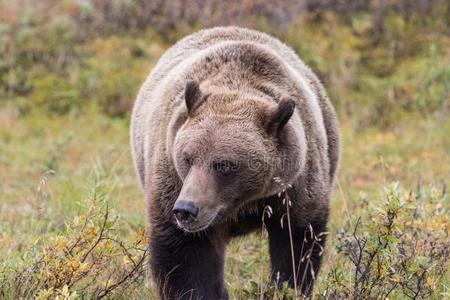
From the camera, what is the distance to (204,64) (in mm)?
5180

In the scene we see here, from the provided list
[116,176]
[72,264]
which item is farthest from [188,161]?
[116,176]

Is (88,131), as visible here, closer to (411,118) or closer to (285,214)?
(411,118)

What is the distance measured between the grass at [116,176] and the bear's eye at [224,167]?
0.80 m

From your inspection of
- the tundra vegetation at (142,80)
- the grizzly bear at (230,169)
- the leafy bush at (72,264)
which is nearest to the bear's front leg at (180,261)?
the grizzly bear at (230,169)

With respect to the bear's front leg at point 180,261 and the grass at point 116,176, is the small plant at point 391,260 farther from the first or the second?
the bear's front leg at point 180,261

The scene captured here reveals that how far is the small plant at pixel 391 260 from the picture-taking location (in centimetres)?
450

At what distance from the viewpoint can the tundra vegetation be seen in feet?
23.8

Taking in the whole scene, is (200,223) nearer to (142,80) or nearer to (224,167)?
(224,167)

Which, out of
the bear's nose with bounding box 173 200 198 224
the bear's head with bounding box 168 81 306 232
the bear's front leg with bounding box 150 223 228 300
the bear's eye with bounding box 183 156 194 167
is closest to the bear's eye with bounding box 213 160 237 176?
the bear's head with bounding box 168 81 306 232

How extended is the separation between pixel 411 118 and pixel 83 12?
5446 mm

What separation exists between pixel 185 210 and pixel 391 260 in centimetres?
141

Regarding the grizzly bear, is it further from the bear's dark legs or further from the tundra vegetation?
the tundra vegetation

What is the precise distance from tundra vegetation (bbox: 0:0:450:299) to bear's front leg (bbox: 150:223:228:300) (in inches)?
38.6

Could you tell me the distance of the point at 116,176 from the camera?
7.52m
